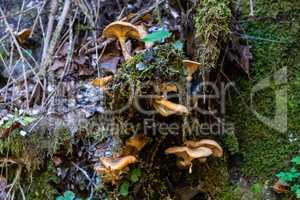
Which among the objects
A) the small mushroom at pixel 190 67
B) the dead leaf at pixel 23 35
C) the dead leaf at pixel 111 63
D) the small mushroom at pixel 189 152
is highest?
the dead leaf at pixel 23 35

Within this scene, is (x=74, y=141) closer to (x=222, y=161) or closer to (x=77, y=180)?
(x=77, y=180)

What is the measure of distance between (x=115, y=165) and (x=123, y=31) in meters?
0.99

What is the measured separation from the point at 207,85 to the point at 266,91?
1.45ft

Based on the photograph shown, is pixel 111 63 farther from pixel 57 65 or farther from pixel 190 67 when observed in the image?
pixel 190 67

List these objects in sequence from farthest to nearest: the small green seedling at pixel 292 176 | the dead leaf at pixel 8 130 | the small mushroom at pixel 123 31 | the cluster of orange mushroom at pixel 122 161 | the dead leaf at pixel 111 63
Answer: the dead leaf at pixel 111 63 → the dead leaf at pixel 8 130 → the small mushroom at pixel 123 31 → the small green seedling at pixel 292 176 → the cluster of orange mushroom at pixel 122 161

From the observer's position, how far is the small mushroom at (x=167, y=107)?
2.07 m

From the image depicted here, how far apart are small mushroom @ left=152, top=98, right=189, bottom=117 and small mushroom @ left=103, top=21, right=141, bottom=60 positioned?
57cm

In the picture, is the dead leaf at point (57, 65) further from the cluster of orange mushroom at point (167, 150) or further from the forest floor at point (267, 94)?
the forest floor at point (267, 94)

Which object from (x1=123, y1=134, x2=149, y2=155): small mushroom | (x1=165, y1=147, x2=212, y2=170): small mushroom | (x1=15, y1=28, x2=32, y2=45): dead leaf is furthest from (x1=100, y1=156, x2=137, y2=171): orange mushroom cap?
(x1=15, y1=28, x2=32, y2=45): dead leaf

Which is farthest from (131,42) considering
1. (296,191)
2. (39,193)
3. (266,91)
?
(296,191)

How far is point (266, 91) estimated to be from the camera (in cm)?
265

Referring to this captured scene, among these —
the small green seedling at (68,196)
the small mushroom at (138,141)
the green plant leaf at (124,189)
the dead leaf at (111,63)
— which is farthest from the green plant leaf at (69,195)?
the dead leaf at (111,63)

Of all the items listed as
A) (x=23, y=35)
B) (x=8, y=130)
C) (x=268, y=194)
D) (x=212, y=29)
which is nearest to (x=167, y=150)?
(x=268, y=194)

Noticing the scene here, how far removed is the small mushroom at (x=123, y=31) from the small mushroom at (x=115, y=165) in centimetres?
74
